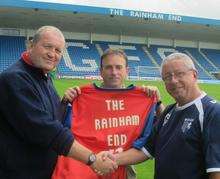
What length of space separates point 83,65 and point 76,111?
3098 cm

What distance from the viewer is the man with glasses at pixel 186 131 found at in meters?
2.82

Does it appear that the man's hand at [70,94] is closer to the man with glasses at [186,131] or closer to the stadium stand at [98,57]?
the man with glasses at [186,131]

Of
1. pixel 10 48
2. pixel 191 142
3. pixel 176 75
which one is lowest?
pixel 191 142

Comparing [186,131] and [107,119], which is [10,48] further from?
[186,131]

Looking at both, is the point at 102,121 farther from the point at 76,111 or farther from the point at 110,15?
the point at 110,15

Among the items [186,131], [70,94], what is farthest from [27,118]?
[186,131]

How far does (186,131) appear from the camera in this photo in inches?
117

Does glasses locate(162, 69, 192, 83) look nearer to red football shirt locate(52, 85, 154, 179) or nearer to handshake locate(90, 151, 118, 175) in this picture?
handshake locate(90, 151, 118, 175)

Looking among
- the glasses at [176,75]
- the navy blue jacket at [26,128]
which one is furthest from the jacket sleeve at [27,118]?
the glasses at [176,75]

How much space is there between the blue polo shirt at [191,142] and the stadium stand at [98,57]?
27.1 m

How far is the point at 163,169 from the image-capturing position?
3.15 m

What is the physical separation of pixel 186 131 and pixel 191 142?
77 millimetres

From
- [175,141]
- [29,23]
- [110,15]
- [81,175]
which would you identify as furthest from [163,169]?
[29,23]

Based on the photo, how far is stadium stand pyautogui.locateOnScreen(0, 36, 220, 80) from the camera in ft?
109
